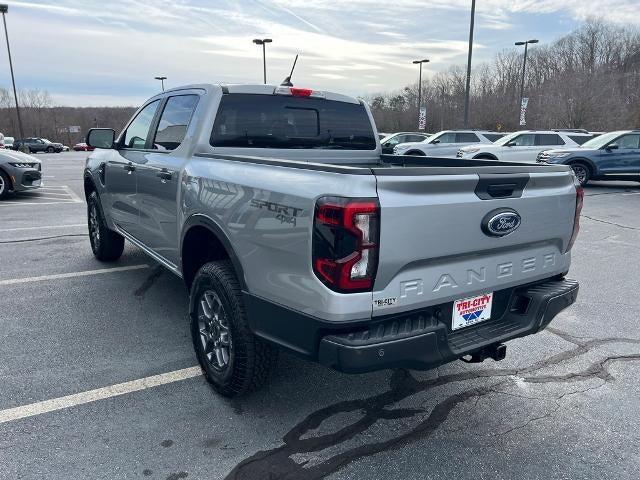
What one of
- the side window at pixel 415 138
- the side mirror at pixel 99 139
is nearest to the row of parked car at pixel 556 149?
the side window at pixel 415 138

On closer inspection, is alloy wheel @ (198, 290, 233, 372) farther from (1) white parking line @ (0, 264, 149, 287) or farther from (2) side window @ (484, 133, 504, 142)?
(2) side window @ (484, 133, 504, 142)

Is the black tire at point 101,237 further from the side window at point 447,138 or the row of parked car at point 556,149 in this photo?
the side window at point 447,138

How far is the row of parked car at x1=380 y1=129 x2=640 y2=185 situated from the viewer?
13.9 m

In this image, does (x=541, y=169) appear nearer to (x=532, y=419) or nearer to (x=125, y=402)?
(x=532, y=419)

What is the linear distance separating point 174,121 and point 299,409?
2463mm

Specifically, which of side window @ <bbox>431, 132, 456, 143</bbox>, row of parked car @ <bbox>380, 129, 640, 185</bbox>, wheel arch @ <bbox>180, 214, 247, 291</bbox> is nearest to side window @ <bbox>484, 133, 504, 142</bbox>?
row of parked car @ <bbox>380, 129, 640, 185</bbox>

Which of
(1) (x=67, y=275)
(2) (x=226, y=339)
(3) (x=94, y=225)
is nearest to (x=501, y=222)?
(2) (x=226, y=339)

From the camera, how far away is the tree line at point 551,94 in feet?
124

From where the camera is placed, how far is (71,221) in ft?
29.5

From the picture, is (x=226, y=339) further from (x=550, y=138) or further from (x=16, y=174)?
(x=550, y=138)

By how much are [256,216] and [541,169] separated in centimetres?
164

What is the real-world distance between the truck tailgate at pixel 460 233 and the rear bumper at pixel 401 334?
98 mm

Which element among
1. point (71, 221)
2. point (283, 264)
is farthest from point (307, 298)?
point (71, 221)

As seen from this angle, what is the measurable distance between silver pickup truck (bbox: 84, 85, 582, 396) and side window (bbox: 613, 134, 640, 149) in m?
12.6
